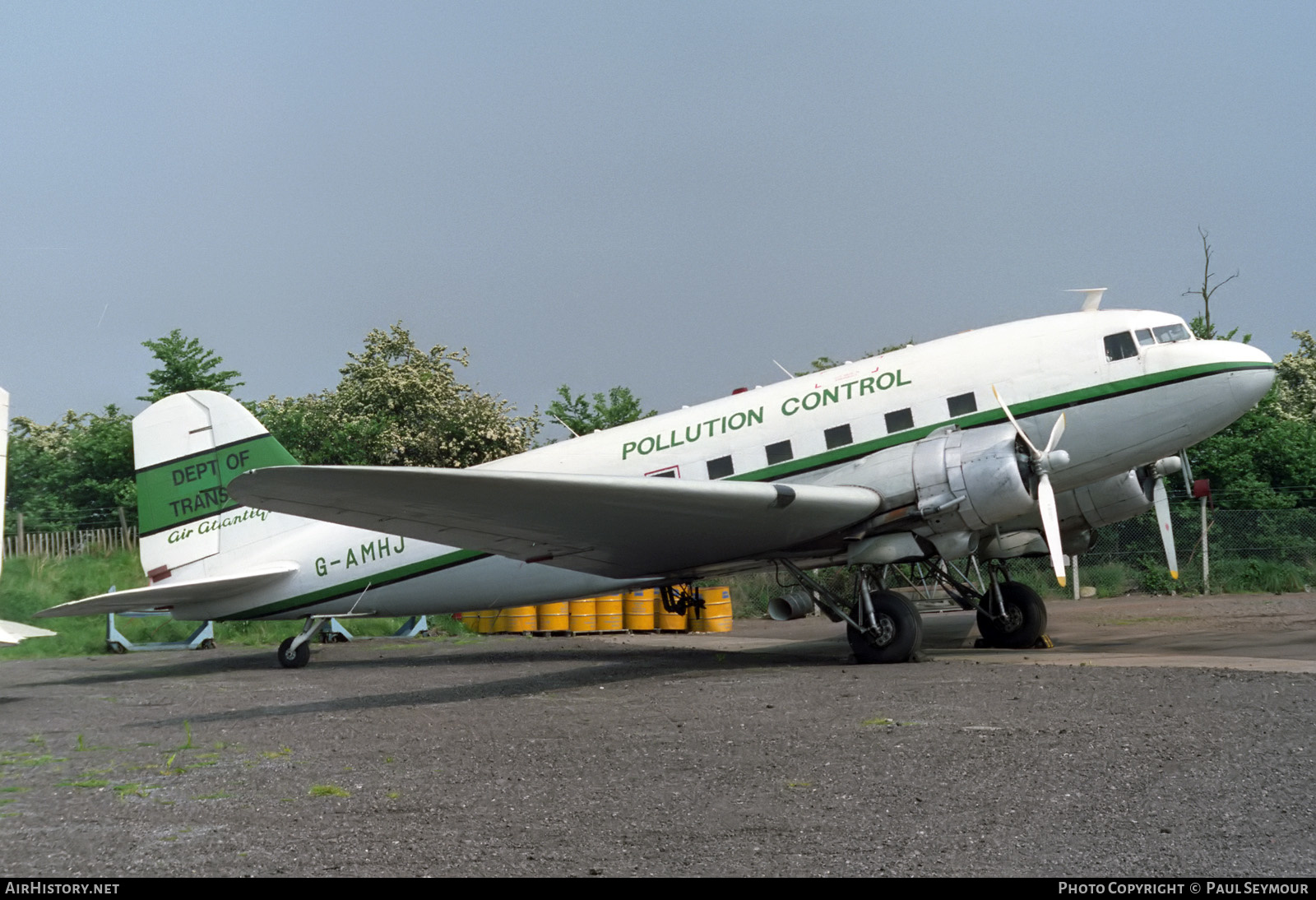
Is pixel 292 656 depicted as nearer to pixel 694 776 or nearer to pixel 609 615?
pixel 609 615

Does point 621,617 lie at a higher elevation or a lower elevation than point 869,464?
lower

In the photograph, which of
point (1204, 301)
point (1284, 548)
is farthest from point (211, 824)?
point (1204, 301)

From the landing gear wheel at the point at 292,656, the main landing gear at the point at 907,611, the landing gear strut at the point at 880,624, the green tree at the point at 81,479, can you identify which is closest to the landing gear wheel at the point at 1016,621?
the main landing gear at the point at 907,611

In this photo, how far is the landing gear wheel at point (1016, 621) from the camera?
14009 millimetres

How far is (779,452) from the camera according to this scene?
13.0m

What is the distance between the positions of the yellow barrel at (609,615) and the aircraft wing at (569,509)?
28.3ft

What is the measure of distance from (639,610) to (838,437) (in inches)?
394

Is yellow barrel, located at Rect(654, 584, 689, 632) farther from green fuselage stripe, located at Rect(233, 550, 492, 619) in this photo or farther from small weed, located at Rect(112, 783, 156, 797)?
small weed, located at Rect(112, 783, 156, 797)

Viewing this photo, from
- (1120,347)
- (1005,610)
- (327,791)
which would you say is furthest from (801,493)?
(327,791)

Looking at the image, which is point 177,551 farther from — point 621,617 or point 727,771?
point 727,771

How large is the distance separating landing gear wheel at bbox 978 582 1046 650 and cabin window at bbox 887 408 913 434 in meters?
3.29

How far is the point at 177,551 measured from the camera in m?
15.4

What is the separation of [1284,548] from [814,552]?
49.6 feet

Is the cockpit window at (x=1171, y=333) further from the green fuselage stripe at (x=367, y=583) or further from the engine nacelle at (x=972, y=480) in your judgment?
the green fuselage stripe at (x=367, y=583)
